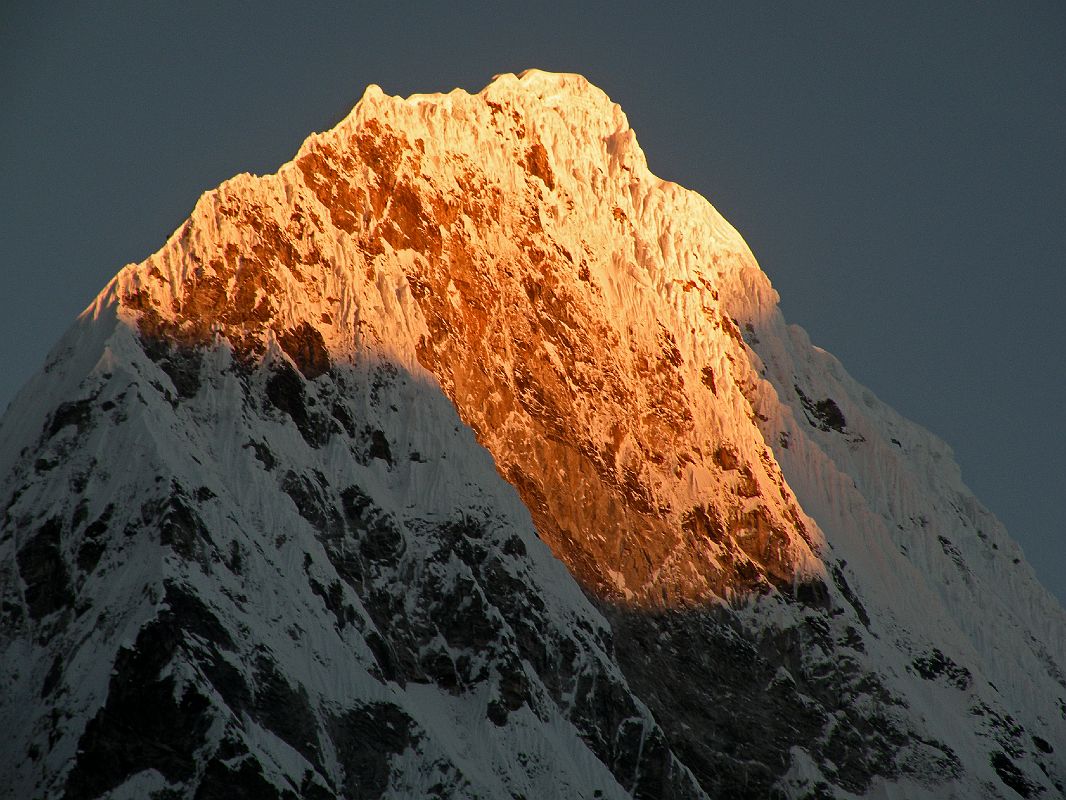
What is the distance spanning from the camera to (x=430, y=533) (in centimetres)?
15550

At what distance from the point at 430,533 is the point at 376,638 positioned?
35.5 ft

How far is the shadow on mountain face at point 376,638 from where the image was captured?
132000mm

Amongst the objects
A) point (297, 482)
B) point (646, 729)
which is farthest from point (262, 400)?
point (646, 729)

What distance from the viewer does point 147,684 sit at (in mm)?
130500

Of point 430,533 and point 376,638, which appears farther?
point 430,533

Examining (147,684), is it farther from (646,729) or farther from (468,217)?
(468,217)

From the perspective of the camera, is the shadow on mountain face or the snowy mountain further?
the snowy mountain

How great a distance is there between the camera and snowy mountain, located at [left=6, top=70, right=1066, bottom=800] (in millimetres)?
135500

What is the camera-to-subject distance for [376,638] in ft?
480

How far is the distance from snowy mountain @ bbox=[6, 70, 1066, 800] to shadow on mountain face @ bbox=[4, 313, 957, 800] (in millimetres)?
203

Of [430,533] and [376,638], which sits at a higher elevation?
[430,533]

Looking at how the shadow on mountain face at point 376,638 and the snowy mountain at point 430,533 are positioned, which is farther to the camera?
the snowy mountain at point 430,533

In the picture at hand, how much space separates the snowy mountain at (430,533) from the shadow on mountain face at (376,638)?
20 centimetres

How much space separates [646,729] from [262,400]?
29.0 metres
